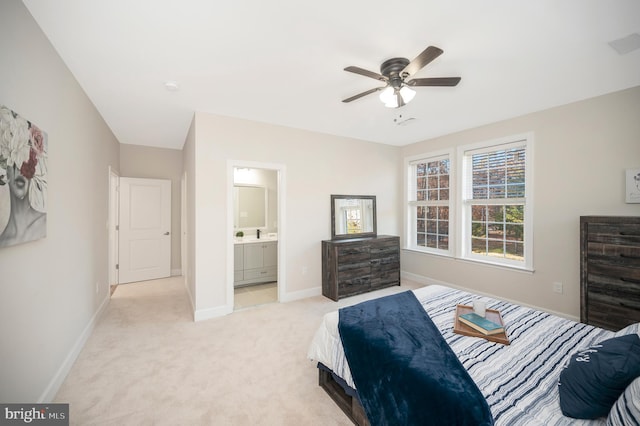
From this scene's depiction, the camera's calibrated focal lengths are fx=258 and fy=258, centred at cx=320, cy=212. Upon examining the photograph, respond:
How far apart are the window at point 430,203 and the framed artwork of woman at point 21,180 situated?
4827 mm

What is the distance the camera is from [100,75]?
238 centimetres

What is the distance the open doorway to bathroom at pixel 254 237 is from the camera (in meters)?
4.30

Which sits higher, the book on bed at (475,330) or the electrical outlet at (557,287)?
the book on bed at (475,330)

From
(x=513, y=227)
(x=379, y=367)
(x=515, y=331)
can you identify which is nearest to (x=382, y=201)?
(x=513, y=227)

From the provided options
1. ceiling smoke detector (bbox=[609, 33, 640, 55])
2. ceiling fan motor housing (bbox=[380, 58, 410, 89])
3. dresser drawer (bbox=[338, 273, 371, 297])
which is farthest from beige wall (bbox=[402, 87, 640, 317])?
ceiling fan motor housing (bbox=[380, 58, 410, 89])

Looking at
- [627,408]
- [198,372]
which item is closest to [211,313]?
[198,372]

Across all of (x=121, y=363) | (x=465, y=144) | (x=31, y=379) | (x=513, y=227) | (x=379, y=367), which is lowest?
(x=121, y=363)

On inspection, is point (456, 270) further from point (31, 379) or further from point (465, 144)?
point (31, 379)

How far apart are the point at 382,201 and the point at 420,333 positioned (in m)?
3.50

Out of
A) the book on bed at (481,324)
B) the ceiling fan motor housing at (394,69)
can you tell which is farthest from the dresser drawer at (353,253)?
the ceiling fan motor housing at (394,69)

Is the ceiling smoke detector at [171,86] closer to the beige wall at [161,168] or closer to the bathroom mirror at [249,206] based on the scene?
the bathroom mirror at [249,206]

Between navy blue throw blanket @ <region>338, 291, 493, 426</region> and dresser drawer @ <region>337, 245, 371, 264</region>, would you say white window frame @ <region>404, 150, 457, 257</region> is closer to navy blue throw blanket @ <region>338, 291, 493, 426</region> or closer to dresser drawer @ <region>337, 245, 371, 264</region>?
dresser drawer @ <region>337, 245, 371, 264</region>

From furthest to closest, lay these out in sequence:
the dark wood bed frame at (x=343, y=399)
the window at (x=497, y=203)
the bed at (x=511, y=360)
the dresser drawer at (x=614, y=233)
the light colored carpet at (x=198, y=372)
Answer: the window at (x=497, y=203)
the dresser drawer at (x=614, y=233)
the light colored carpet at (x=198, y=372)
the dark wood bed frame at (x=343, y=399)
the bed at (x=511, y=360)

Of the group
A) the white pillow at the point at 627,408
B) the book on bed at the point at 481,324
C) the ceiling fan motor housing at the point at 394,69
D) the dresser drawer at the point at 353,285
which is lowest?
the dresser drawer at the point at 353,285
